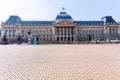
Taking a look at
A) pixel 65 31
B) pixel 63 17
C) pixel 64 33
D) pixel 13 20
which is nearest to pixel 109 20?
pixel 65 31

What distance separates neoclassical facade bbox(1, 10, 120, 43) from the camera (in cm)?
9662

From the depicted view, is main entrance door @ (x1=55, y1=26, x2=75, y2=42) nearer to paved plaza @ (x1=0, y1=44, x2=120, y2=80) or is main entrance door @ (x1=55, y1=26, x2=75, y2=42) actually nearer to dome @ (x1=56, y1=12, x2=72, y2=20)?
dome @ (x1=56, y1=12, x2=72, y2=20)

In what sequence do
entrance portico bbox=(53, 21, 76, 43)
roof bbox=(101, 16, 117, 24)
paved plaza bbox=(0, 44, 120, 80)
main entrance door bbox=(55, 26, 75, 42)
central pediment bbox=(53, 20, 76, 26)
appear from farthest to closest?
roof bbox=(101, 16, 117, 24) → main entrance door bbox=(55, 26, 75, 42) → entrance portico bbox=(53, 21, 76, 43) → central pediment bbox=(53, 20, 76, 26) → paved plaza bbox=(0, 44, 120, 80)

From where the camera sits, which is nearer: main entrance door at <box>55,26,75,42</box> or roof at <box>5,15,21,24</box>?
main entrance door at <box>55,26,75,42</box>

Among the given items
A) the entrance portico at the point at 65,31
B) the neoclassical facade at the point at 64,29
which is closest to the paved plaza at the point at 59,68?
the entrance portico at the point at 65,31

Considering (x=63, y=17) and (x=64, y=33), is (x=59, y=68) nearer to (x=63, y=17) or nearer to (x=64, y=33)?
(x=64, y=33)

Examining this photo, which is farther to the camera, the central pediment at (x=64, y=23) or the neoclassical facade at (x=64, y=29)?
the neoclassical facade at (x=64, y=29)

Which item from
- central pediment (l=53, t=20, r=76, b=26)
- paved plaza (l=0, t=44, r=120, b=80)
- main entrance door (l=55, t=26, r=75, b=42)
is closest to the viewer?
paved plaza (l=0, t=44, r=120, b=80)

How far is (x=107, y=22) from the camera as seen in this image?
98375 mm

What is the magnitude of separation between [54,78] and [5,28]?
96.0 m

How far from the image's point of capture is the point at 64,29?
96.1 metres

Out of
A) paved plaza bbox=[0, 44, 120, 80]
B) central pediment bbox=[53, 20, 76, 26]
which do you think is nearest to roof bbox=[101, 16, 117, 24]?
central pediment bbox=[53, 20, 76, 26]

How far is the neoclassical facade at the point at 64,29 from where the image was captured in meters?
96.6

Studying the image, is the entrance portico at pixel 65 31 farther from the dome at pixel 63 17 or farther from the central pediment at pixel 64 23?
the dome at pixel 63 17
